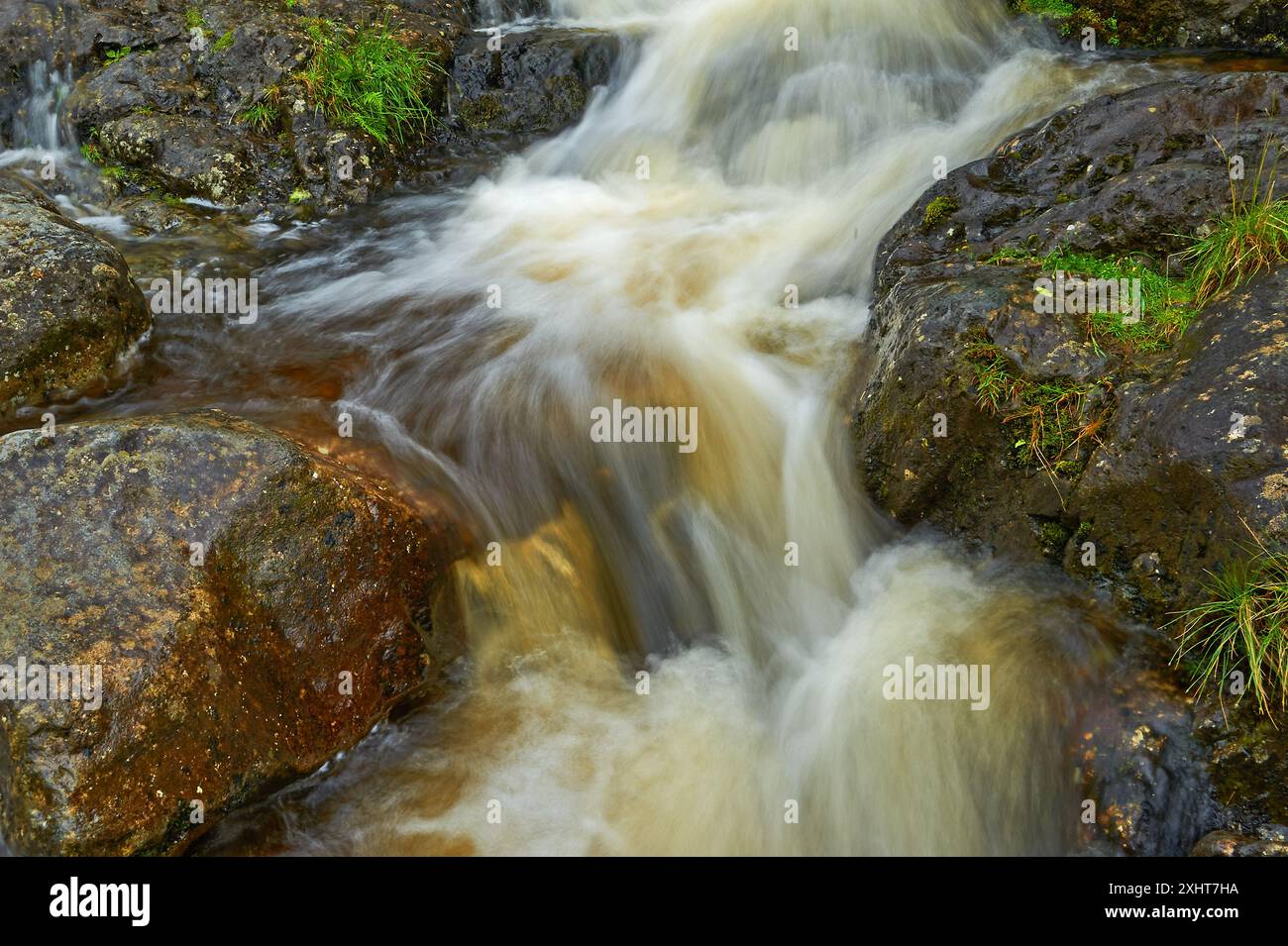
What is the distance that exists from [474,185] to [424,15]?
2.19 metres

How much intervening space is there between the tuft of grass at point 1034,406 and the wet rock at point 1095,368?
2 cm

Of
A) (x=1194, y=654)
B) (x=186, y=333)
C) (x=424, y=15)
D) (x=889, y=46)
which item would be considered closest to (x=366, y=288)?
(x=186, y=333)

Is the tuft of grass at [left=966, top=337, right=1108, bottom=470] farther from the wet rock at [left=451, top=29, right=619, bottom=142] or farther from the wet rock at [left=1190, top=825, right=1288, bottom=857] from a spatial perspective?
the wet rock at [left=451, top=29, right=619, bottom=142]

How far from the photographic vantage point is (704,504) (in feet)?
18.6

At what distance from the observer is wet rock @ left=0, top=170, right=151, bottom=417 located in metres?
5.62

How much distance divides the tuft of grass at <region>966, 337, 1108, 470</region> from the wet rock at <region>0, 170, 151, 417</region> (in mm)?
5149

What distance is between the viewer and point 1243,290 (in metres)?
4.54

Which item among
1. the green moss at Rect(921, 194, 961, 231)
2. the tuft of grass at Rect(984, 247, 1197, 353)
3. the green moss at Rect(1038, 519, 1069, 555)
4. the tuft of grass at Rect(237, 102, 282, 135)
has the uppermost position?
the tuft of grass at Rect(237, 102, 282, 135)

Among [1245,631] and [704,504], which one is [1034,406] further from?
[704,504]

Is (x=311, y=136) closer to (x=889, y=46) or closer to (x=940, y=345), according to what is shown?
(x=889, y=46)

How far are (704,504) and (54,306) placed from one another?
13.3 ft

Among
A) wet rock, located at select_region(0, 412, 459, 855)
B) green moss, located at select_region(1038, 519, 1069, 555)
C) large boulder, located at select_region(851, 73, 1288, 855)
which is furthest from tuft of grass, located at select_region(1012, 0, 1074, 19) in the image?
wet rock, located at select_region(0, 412, 459, 855)

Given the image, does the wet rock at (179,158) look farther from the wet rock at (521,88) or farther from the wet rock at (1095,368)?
the wet rock at (1095,368)

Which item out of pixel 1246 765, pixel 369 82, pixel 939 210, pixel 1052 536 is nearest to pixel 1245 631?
pixel 1246 765
